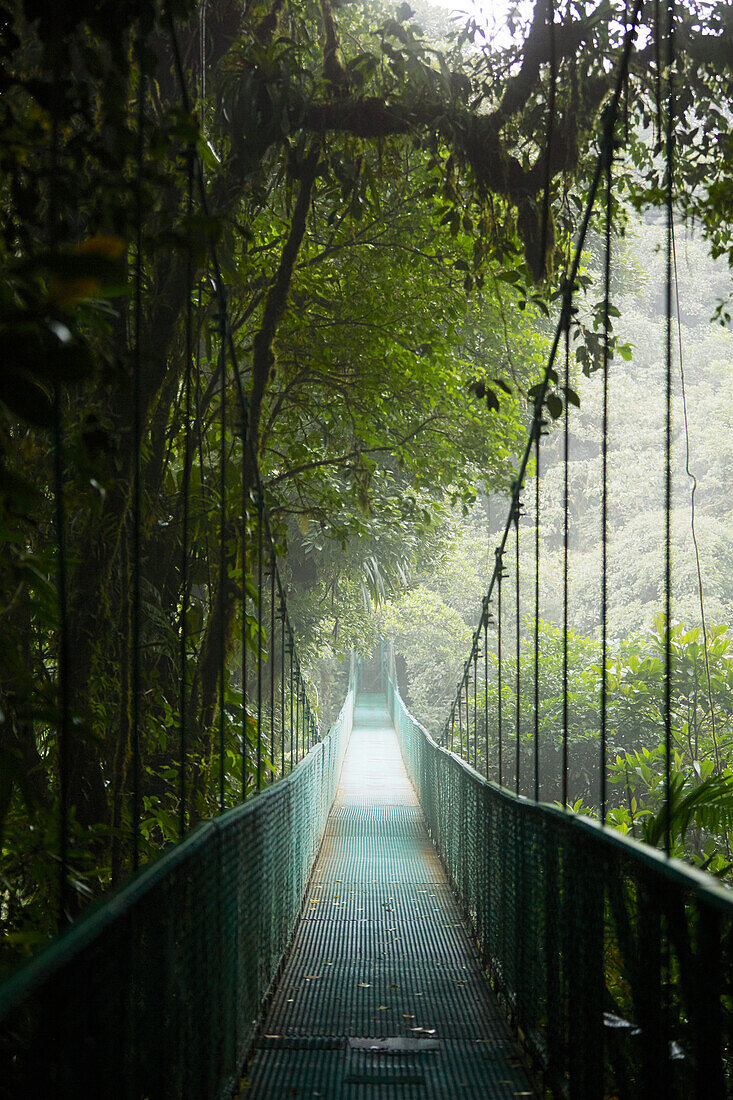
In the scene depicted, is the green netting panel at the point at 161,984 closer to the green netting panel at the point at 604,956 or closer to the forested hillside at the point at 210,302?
the forested hillside at the point at 210,302

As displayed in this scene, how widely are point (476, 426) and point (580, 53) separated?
351 cm

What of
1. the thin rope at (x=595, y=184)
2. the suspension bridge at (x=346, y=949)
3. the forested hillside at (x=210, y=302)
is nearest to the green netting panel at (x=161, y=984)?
the suspension bridge at (x=346, y=949)

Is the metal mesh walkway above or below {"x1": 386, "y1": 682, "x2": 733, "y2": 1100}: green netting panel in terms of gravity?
below

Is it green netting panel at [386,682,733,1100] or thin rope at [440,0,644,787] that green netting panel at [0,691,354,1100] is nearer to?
green netting panel at [386,682,733,1100]

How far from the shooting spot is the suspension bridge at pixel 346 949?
1188mm

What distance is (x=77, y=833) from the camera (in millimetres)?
2195

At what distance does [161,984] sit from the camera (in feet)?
5.01

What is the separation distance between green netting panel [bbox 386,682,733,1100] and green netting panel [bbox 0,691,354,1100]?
65cm

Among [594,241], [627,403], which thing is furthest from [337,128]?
[627,403]

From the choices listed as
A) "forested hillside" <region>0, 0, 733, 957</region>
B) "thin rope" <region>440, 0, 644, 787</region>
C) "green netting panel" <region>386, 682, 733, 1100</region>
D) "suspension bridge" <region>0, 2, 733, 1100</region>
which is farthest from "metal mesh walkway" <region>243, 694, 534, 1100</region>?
"thin rope" <region>440, 0, 644, 787</region>

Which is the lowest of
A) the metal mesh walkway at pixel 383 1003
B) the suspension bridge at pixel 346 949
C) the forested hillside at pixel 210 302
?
the metal mesh walkway at pixel 383 1003

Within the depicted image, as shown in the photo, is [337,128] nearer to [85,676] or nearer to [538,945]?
[85,676]

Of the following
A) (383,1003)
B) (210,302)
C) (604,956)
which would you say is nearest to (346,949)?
(383,1003)

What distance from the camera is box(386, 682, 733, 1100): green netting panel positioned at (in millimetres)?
1187
